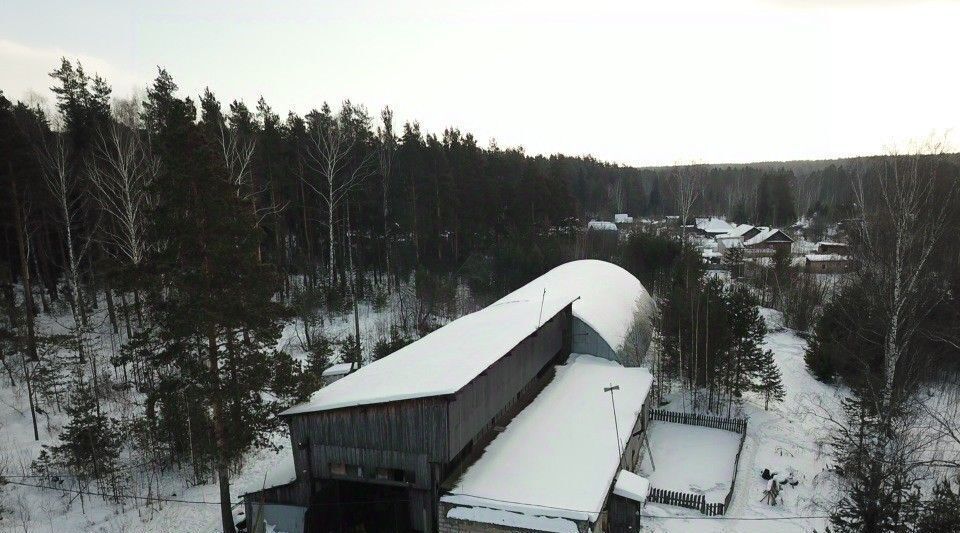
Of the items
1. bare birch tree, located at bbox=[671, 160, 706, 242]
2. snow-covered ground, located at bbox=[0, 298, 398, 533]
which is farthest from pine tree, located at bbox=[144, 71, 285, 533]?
bare birch tree, located at bbox=[671, 160, 706, 242]

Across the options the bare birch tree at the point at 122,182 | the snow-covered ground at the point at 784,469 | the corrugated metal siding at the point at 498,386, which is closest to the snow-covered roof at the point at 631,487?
the snow-covered ground at the point at 784,469

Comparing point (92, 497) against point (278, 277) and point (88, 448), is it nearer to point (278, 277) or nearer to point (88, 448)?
point (88, 448)

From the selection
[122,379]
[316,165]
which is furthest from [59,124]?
[122,379]

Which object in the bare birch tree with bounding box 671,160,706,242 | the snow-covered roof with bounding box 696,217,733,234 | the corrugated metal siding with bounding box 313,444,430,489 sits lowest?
the corrugated metal siding with bounding box 313,444,430,489

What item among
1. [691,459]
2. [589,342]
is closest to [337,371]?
[589,342]

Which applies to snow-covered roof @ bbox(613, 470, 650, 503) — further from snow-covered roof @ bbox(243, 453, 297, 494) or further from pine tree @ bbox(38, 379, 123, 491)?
pine tree @ bbox(38, 379, 123, 491)

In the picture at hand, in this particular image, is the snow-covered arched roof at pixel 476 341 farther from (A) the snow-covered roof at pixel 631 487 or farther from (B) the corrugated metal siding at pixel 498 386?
(A) the snow-covered roof at pixel 631 487

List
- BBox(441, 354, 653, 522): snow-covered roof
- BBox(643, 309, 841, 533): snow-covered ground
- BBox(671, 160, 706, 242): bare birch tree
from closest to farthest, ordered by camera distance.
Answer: BBox(441, 354, 653, 522): snow-covered roof → BBox(643, 309, 841, 533): snow-covered ground → BBox(671, 160, 706, 242): bare birch tree
